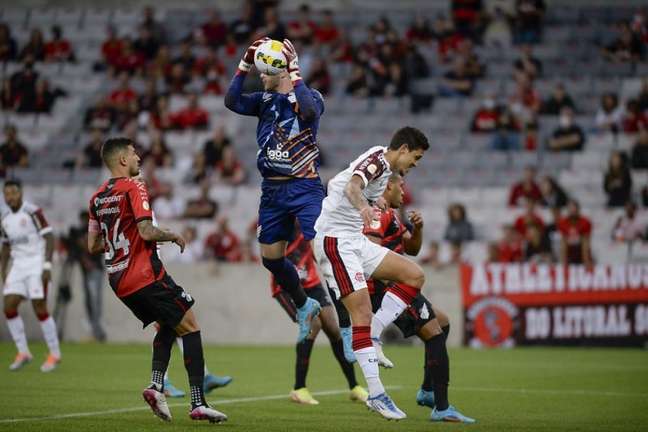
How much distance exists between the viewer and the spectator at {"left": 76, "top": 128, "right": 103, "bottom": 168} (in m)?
28.3

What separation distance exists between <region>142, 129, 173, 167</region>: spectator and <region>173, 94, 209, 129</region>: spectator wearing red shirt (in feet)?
3.19

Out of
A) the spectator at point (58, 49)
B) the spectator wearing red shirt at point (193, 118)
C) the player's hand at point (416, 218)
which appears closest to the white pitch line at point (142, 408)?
the player's hand at point (416, 218)

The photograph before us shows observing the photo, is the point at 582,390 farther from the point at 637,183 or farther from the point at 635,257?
the point at 637,183

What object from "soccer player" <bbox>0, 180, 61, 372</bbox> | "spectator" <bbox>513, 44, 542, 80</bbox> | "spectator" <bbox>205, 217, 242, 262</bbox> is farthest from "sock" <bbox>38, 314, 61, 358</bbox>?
"spectator" <bbox>513, 44, 542, 80</bbox>

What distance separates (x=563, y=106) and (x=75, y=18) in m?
14.7

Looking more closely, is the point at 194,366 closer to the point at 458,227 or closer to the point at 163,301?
the point at 163,301

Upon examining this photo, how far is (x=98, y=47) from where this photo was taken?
32656mm

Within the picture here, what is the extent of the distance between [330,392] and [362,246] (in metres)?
3.60

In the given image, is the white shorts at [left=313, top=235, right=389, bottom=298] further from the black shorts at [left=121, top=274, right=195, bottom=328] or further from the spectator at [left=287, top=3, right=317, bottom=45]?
the spectator at [left=287, top=3, right=317, bottom=45]

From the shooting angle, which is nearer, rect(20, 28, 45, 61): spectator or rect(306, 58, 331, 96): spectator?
rect(306, 58, 331, 96): spectator

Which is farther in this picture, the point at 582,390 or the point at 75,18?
the point at 75,18

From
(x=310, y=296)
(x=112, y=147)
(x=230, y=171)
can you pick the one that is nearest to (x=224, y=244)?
(x=230, y=171)

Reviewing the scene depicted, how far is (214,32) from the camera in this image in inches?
1217

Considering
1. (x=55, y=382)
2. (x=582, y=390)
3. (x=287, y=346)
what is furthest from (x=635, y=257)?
(x=55, y=382)
